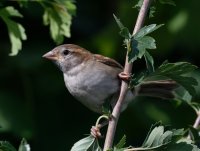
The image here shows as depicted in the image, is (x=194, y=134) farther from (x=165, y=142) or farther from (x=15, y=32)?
(x=15, y=32)

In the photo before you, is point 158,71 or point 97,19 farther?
point 97,19

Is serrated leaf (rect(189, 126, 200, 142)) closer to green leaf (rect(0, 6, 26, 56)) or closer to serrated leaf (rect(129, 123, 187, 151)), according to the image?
serrated leaf (rect(129, 123, 187, 151))

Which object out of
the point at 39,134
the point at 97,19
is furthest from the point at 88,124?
the point at 97,19

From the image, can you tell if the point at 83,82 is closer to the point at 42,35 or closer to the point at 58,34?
the point at 58,34

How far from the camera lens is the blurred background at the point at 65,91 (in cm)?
511

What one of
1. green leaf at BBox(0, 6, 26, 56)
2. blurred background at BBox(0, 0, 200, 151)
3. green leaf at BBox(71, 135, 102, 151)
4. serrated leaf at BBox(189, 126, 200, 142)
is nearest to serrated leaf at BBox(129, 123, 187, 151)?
green leaf at BBox(71, 135, 102, 151)

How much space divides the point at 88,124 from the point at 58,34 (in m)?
2.19

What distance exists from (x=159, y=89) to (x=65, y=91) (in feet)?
7.34

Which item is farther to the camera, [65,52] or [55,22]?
[65,52]

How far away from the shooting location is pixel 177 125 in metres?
5.17

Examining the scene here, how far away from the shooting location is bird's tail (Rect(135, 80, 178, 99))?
10.5 feet

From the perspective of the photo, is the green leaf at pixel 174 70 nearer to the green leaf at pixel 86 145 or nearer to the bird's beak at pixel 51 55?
the green leaf at pixel 86 145

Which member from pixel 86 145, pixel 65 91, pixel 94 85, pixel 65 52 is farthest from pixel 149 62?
pixel 65 91

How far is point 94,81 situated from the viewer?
3.19m
